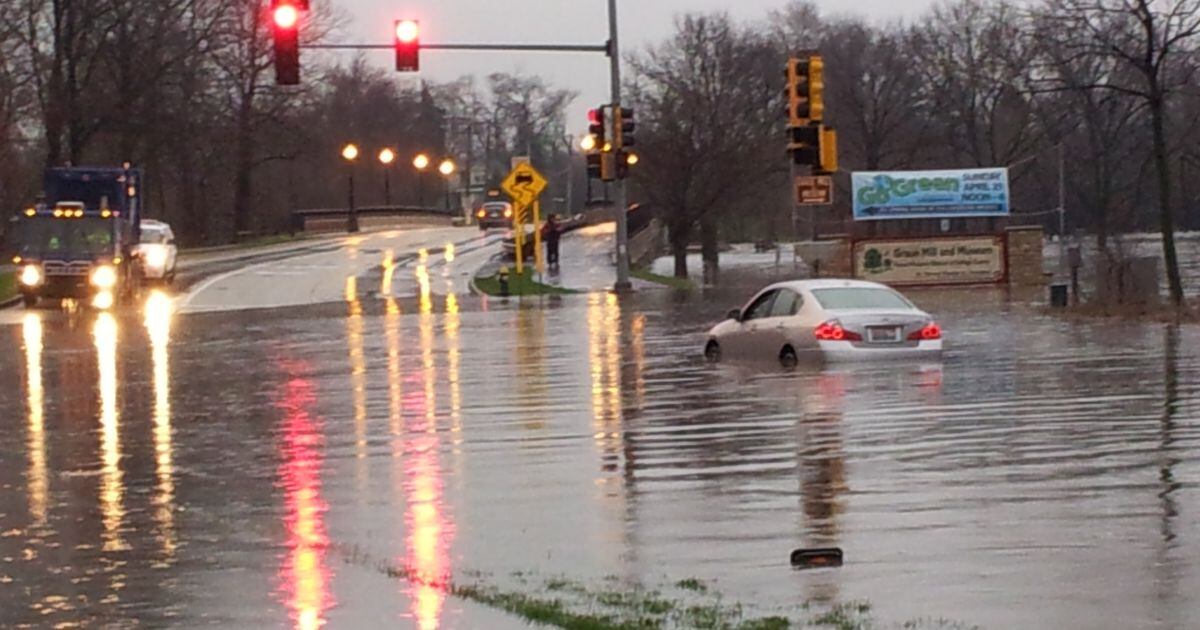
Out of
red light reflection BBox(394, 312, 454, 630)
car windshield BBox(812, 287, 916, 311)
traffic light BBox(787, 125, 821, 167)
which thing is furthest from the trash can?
red light reflection BBox(394, 312, 454, 630)

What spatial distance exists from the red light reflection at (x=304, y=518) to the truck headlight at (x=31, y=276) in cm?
2674

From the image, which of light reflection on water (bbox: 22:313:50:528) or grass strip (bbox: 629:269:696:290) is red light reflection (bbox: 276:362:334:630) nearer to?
light reflection on water (bbox: 22:313:50:528)

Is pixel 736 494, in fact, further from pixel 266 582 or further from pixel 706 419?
pixel 706 419

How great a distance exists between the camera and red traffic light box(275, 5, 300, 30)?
101ft

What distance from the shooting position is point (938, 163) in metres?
92.8

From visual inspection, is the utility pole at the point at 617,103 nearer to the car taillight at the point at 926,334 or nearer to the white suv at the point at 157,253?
the white suv at the point at 157,253

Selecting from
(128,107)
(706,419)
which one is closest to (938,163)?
(128,107)

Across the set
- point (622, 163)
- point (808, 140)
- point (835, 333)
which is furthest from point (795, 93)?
point (622, 163)

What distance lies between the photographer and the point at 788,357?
2358cm

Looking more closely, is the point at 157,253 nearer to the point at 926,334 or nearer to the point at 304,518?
the point at 926,334

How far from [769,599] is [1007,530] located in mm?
2422

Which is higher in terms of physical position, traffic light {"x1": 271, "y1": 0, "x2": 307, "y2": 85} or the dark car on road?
traffic light {"x1": 271, "y1": 0, "x2": 307, "y2": 85}

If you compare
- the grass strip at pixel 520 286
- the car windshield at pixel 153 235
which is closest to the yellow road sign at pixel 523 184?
the grass strip at pixel 520 286

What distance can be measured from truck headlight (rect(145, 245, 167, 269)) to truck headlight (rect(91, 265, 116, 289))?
6761mm
